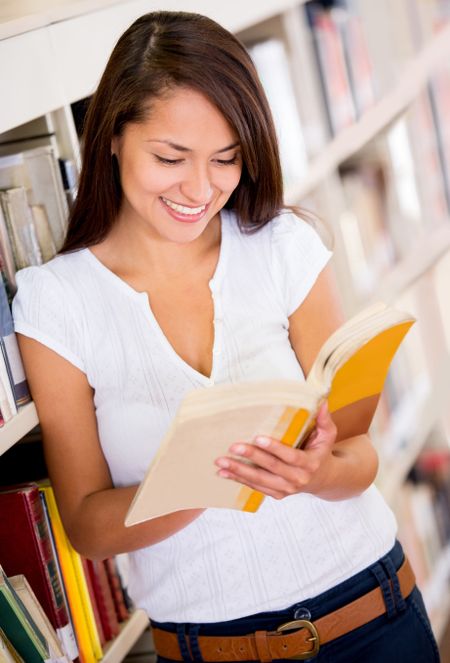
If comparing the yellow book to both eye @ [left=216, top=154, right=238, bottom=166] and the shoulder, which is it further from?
eye @ [left=216, top=154, right=238, bottom=166]

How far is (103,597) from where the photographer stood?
141 centimetres

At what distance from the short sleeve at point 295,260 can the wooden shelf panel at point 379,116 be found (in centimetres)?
62

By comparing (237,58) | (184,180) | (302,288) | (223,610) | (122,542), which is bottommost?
(223,610)

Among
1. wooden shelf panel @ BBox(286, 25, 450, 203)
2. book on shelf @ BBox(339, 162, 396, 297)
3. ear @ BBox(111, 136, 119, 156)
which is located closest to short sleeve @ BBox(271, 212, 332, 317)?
ear @ BBox(111, 136, 119, 156)

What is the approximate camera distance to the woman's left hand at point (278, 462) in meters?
1.01

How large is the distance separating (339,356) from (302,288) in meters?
0.31

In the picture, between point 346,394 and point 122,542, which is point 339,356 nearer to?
point 346,394

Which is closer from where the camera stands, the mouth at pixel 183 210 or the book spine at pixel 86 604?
the mouth at pixel 183 210

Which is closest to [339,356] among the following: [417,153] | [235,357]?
[235,357]

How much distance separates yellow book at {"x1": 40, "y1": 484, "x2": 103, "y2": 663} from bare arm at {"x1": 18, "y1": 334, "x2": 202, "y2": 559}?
48 mm

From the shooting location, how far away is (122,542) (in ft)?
4.00

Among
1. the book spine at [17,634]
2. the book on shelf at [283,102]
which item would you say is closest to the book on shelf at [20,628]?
the book spine at [17,634]

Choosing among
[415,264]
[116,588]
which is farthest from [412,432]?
[116,588]

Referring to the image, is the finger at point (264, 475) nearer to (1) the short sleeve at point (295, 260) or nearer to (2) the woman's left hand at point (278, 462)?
(2) the woman's left hand at point (278, 462)
